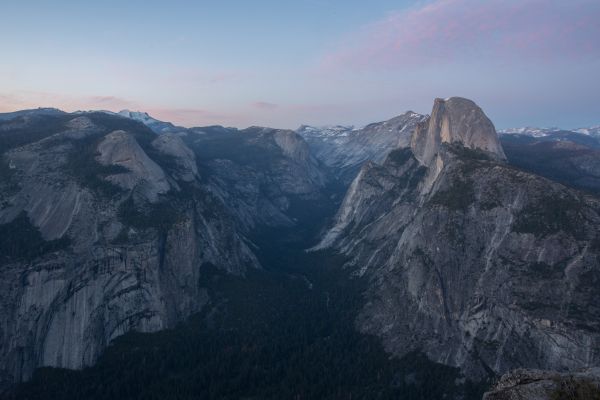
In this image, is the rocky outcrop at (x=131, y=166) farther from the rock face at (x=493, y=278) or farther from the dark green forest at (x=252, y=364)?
the rock face at (x=493, y=278)

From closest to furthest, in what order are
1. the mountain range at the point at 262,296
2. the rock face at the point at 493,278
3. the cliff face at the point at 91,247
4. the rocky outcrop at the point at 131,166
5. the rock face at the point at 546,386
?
1. the rock face at the point at 546,386
2. the rock face at the point at 493,278
3. the mountain range at the point at 262,296
4. the cliff face at the point at 91,247
5. the rocky outcrop at the point at 131,166

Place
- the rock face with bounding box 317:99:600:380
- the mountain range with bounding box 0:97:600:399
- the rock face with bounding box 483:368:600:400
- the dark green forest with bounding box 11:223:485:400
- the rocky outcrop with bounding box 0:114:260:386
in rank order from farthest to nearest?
the rocky outcrop with bounding box 0:114:260:386
the mountain range with bounding box 0:97:600:399
the dark green forest with bounding box 11:223:485:400
the rock face with bounding box 317:99:600:380
the rock face with bounding box 483:368:600:400

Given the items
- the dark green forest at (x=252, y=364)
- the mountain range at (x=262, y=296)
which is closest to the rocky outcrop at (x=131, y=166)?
the mountain range at (x=262, y=296)

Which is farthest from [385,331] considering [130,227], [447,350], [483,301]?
[130,227]

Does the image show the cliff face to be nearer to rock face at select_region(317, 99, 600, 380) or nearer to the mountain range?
the mountain range

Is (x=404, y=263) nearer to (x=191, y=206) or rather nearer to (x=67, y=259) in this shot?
(x=191, y=206)

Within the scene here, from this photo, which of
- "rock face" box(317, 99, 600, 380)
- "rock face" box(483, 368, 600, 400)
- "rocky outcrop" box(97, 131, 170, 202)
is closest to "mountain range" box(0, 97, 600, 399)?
"rock face" box(317, 99, 600, 380)
